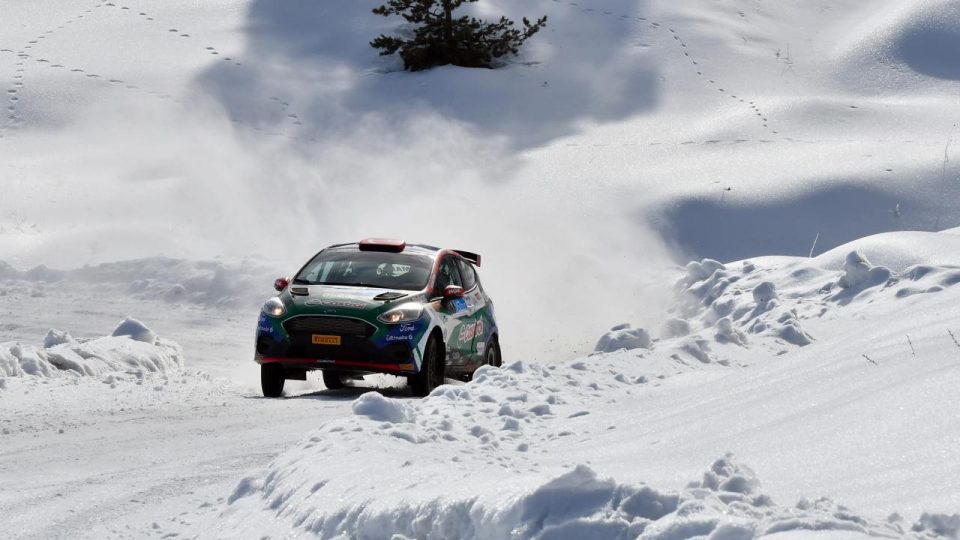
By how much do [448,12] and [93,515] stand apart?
25227 mm

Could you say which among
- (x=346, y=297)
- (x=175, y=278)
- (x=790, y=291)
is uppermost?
(x=346, y=297)

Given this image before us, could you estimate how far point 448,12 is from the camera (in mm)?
31266

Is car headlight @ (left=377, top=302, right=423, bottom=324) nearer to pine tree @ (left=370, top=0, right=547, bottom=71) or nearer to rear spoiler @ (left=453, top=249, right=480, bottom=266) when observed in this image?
rear spoiler @ (left=453, top=249, right=480, bottom=266)

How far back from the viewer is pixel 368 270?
1339 cm

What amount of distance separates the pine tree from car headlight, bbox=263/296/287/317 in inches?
782

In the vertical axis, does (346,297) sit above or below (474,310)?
above

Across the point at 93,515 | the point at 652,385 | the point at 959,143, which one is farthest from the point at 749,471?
the point at 959,143

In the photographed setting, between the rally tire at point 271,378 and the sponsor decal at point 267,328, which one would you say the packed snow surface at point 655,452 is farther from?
the rally tire at point 271,378

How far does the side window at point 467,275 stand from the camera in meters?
14.3

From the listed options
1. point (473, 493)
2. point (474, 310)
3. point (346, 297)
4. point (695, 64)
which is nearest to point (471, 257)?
point (474, 310)

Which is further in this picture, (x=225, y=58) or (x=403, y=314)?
(x=225, y=58)

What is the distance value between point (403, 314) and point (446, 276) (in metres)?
1.41

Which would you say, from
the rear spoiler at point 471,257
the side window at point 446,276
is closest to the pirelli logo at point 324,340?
the side window at point 446,276

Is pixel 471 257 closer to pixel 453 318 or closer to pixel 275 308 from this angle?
pixel 453 318
